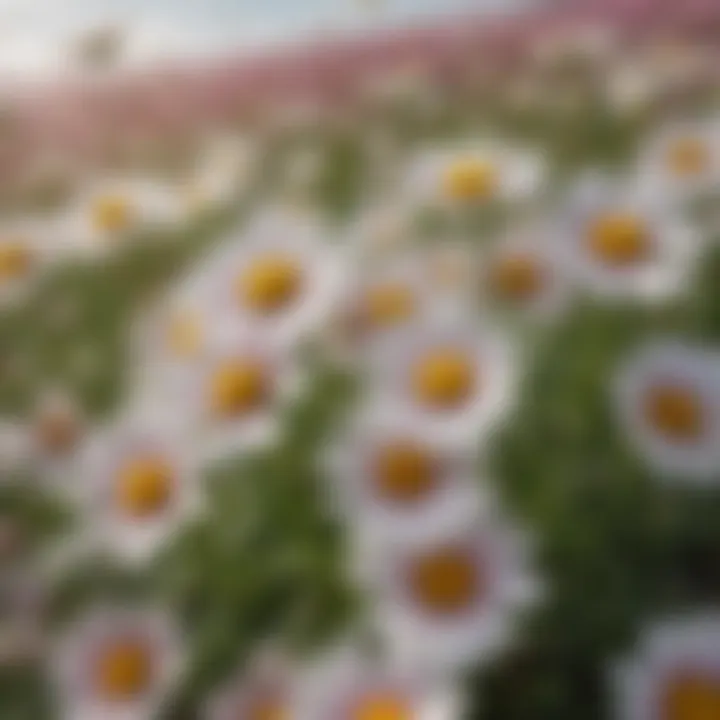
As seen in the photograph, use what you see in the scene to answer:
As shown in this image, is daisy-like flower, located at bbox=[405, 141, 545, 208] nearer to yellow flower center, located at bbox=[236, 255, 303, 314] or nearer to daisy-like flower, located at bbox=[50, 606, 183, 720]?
yellow flower center, located at bbox=[236, 255, 303, 314]

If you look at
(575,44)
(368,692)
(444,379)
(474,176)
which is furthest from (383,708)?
(575,44)

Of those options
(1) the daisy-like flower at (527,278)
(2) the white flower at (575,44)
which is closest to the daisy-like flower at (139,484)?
(1) the daisy-like flower at (527,278)

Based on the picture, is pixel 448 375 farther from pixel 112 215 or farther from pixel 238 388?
pixel 112 215

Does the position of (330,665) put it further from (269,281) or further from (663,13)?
(663,13)

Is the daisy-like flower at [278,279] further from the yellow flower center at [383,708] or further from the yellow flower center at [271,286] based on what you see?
the yellow flower center at [383,708]

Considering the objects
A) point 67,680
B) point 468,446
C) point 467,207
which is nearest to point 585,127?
point 467,207
